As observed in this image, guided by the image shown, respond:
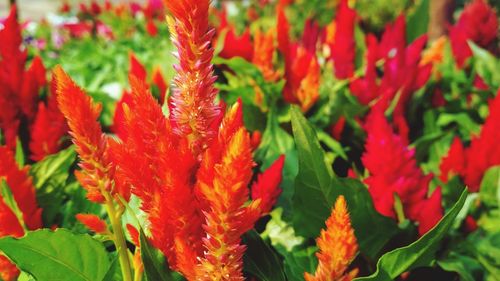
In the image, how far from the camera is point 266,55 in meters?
1.78

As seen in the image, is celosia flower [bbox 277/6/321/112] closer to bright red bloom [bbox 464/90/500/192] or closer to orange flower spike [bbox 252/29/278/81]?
orange flower spike [bbox 252/29/278/81]

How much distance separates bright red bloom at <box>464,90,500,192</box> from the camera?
1.46 metres

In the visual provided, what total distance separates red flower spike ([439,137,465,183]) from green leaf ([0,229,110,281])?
961 mm

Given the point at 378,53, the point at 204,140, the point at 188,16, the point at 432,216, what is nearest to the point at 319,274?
the point at 204,140

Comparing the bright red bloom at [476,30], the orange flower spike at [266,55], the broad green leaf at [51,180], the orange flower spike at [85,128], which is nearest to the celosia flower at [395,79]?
the orange flower spike at [266,55]

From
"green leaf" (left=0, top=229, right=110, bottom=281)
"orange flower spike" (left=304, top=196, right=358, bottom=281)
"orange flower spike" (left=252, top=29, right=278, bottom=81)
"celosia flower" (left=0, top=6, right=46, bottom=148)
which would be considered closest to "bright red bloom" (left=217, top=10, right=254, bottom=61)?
"orange flower spike" (left=252, top=29, right=278, bottom=81)

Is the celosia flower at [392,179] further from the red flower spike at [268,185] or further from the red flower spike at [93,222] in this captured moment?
the red flower spike at [93,222]

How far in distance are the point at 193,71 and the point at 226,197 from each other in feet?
0.56

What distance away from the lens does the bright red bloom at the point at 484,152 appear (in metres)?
1.46

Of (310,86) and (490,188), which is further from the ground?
(310,86)

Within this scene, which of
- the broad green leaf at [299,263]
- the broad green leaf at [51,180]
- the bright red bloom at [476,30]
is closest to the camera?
the broad green leaf at [299,263]

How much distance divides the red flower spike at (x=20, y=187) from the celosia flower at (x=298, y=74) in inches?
35.0

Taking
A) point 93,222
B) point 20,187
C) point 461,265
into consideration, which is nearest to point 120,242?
point 93,222

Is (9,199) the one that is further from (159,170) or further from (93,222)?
(159,170)
